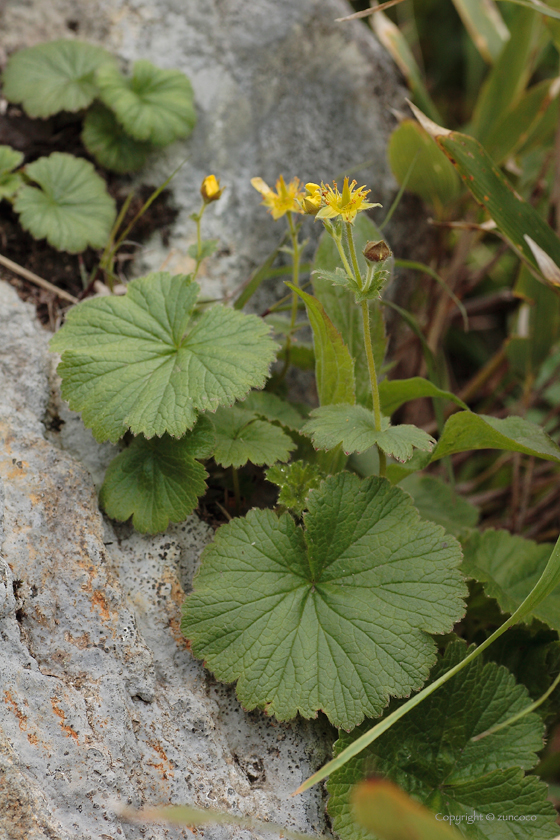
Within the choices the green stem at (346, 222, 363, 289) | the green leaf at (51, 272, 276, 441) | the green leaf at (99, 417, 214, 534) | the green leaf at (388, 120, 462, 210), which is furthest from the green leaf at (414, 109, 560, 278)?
the green leaf at (99, 417, 214, 534)

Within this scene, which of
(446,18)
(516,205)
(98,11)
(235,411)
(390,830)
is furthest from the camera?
(446,18)

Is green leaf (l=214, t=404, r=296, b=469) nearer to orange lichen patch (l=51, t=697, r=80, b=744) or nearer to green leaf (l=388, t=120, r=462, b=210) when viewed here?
orange lichen patch (l=51, t=697, r=80, b=744)

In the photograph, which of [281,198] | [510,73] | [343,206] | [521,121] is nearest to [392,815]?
[343,206]

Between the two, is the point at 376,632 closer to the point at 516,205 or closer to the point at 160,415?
the point at 160,415

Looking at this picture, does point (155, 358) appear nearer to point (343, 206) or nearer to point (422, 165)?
point (343, 206)

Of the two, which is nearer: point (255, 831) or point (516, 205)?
point (255, 831)

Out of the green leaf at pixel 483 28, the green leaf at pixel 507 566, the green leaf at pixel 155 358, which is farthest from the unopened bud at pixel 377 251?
the green leaf at pixel 483 28

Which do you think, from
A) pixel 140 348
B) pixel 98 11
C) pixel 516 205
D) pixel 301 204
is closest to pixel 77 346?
pixel 140 348
